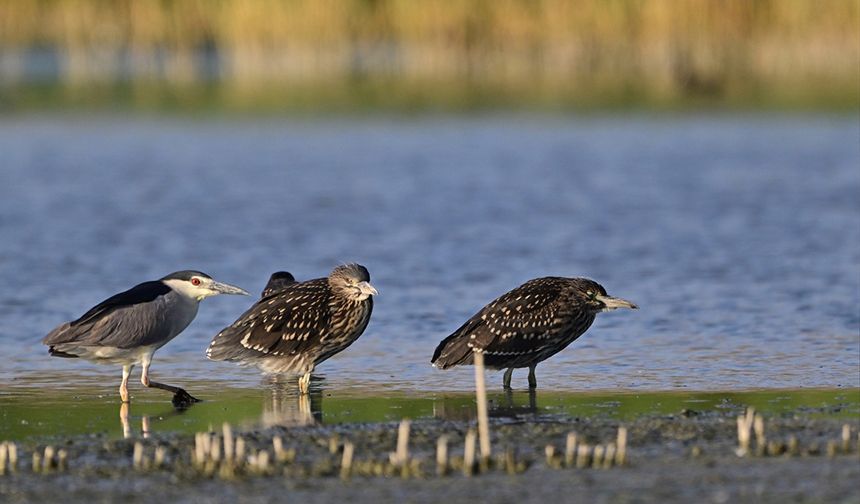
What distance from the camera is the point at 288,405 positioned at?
10656mm

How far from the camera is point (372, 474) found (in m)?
7.86

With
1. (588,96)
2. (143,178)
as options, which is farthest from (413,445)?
(588,96)

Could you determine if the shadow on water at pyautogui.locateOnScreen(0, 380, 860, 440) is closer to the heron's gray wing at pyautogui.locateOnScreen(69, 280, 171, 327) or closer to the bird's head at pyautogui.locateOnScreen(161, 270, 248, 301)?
the heron's gray wing at pyautogui.locateOnScreen(69, 280, 171, 327)

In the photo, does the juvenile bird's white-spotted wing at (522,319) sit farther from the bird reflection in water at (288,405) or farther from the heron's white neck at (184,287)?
the heron's white neck at (184,287)

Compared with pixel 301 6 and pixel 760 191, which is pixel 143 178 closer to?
pixel 760 191

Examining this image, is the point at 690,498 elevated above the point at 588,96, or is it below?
below

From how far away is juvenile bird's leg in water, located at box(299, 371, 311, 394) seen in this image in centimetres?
1110

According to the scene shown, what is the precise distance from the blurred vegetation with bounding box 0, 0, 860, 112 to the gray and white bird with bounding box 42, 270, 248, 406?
2560 centimetres

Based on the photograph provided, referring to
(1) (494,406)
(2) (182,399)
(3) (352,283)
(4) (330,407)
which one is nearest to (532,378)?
(1) (494,406)

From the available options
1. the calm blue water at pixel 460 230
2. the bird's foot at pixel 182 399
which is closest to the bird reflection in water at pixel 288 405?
the calm blue water at pixel 460 230

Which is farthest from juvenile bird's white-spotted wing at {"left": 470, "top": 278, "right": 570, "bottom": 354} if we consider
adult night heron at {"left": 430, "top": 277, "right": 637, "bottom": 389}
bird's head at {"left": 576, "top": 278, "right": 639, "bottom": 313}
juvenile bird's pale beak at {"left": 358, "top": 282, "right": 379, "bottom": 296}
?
juvenile bird's pale beak at {"left": 358, "top": 282, "right": 379, "bottom": 296}

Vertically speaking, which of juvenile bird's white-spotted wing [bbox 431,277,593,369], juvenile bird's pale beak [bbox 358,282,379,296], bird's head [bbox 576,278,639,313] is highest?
juvenile bird's pale beak [bbox 358,282,379,296]

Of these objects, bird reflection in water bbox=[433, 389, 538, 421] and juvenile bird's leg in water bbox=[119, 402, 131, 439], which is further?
bird reflection in water bbox=[433, 389, 538, 421]

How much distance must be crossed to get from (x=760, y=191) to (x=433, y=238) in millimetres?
6227
